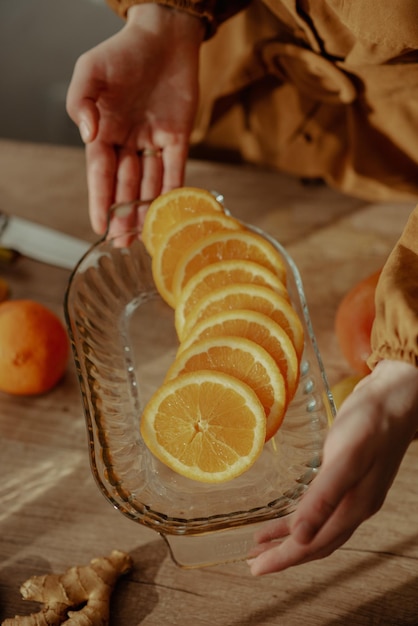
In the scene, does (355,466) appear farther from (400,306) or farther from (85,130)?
(85,130)

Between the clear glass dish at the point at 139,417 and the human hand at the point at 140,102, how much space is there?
57mm

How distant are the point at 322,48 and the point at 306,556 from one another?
66 centimetres

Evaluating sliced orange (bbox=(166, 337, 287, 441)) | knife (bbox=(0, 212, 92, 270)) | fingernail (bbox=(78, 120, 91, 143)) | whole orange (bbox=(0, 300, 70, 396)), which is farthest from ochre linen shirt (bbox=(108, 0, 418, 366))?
whole orange (bbox=(0, 300, 70, 396))

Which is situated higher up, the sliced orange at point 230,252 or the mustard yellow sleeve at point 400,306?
the mustard yellow sleeve at point 400,306

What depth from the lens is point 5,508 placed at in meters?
0.81

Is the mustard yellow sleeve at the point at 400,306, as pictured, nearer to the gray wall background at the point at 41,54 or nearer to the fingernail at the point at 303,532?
the fingernail at the point at 303,532

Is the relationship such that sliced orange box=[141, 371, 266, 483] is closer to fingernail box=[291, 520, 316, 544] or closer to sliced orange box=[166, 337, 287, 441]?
sliced orange box=[166, 337, 287, 441]

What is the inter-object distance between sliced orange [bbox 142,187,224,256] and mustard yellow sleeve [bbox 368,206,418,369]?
0.31 meters

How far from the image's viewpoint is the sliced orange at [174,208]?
2.86ft

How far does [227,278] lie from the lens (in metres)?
0.80

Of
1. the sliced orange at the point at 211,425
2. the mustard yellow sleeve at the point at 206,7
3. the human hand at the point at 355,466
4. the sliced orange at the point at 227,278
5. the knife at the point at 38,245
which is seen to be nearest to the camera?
the human hand at the point at 355,466

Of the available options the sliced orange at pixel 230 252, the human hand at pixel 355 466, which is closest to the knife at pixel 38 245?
the sliced orange at pixel 230 252

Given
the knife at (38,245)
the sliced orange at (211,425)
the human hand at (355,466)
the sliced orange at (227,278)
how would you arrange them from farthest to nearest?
the knife at (38,245) < the sliced orange at (227,278) < the sliced orange at (211,425) < the human hand at (355,466)

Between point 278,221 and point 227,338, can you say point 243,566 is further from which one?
point 278,221
